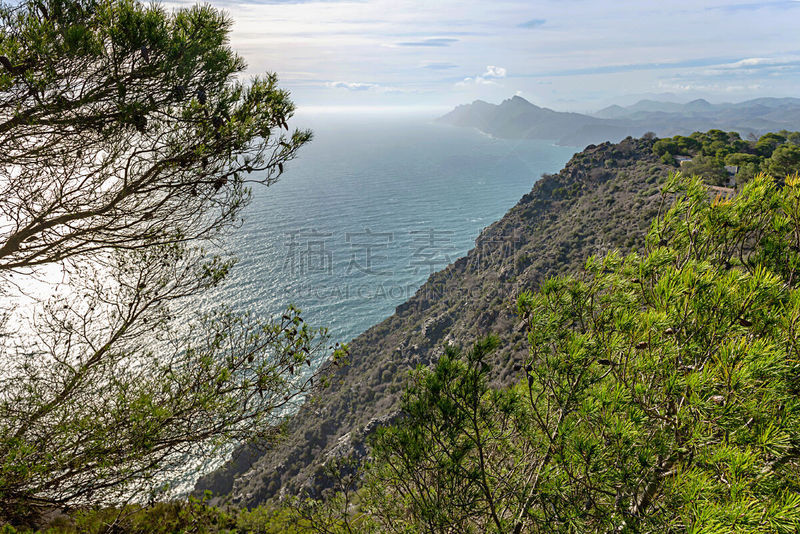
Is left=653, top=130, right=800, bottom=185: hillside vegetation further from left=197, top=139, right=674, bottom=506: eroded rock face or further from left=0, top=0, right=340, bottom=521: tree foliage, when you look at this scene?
left=0, top=0, right=340, bottom=521: tree foliage

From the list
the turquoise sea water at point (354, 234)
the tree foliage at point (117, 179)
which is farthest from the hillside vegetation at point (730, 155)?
the turquoise sea water at point (354, 234)

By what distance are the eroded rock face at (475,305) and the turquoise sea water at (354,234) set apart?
28.2 feet

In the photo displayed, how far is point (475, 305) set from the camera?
42938 mm

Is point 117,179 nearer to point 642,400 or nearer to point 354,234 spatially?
point 642,400

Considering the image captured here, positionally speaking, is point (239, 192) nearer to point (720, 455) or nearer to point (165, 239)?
point (165, 239)

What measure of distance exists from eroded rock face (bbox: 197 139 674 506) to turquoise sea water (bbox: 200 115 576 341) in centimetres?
859

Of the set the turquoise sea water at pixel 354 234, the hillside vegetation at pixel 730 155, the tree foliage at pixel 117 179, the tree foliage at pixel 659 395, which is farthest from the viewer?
the turquoise sea water at pixel 354 234

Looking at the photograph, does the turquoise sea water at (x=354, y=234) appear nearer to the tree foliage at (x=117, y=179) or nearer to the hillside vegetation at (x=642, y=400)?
the tree foliage at (x=117, y=179)

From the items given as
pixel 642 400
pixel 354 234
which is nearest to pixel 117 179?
pixel 642 400

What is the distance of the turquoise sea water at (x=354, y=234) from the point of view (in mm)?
54406

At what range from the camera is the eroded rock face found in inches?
1288

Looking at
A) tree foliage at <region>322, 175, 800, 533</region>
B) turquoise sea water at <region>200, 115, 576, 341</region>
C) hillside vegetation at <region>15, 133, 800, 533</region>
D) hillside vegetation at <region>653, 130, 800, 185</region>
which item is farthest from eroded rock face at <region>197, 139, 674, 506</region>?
tree foliage at <region>322, 175, 800, 533</region>

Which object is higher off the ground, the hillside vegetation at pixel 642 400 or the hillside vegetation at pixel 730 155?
the hillside vegetation at pixel 730 155

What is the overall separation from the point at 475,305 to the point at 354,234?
4393 centimetres
